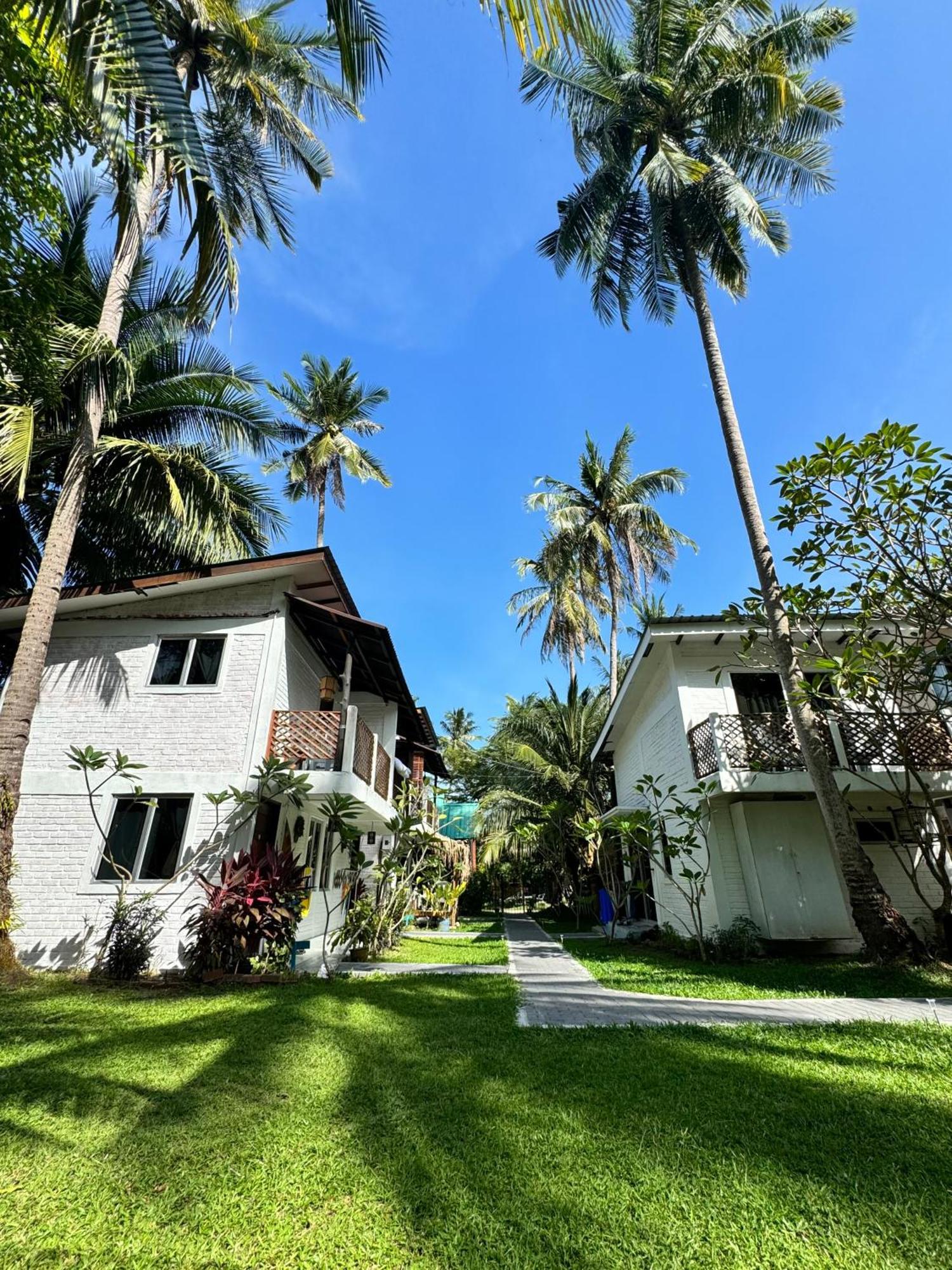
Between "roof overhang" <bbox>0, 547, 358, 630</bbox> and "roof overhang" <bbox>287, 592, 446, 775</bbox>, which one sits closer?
"roof overhang" <bbox>0, 547, 358, 630</bbox>

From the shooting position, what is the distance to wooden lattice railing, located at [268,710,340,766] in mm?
9602

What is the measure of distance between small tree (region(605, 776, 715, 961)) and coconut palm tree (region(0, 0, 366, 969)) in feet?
33.0

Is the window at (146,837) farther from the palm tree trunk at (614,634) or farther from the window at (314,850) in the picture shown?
the palm tree trunk at (614,634)

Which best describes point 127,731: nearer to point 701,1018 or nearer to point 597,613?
point 701,1018

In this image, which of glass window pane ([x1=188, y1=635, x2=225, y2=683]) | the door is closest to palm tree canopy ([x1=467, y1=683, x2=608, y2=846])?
the door

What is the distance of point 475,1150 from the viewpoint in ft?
A: 9.98

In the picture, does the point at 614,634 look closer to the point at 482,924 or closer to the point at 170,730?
the point at 482,924

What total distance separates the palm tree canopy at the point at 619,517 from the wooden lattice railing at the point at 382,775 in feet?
42.5

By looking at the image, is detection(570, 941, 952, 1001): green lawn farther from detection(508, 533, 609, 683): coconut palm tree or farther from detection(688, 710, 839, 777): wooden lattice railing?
detection(508, 533, 609, 683): coconut palm tree

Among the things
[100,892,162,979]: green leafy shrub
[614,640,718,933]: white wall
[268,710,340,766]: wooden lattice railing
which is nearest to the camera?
[100,892,162,979]: green leafy shrub

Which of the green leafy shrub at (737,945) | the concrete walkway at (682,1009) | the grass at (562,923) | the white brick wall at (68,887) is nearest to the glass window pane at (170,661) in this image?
the white brick wall at (68,887)

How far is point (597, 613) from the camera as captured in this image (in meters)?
25.9

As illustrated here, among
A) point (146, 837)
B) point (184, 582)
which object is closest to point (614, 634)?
point (184, 582)

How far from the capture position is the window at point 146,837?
8617 mm
